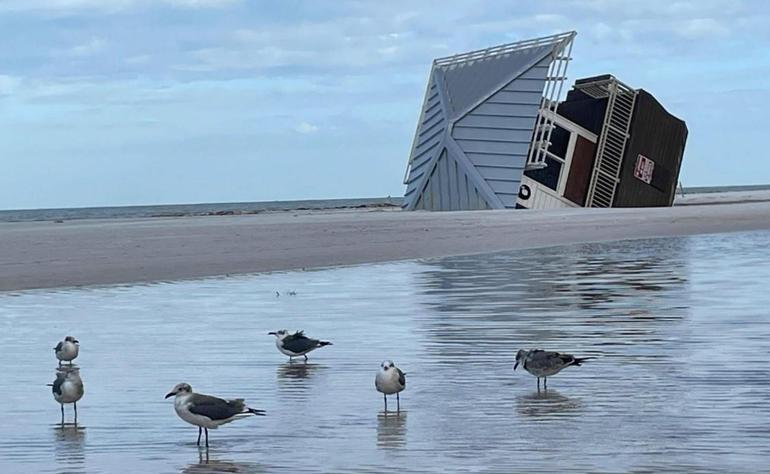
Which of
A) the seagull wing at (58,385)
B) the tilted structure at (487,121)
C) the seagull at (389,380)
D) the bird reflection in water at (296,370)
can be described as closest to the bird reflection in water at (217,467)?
the seagull at (389,380)

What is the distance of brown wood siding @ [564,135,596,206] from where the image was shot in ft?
146

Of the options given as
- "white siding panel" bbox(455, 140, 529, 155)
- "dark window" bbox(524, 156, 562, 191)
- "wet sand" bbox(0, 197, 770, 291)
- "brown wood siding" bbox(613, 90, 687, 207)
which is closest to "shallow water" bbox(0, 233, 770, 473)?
"wet sand" bbox(0, 197, 770, 291)

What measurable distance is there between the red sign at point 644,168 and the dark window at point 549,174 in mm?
2979

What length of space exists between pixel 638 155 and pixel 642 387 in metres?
37.7

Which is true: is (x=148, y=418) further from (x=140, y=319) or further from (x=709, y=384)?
(x=140, y=319)

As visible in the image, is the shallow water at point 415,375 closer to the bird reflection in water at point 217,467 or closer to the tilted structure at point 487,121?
the bird reflection in water at point 217,467

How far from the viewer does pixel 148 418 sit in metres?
8.30

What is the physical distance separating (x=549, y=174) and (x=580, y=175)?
105 cm

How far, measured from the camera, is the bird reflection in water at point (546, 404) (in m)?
8.10

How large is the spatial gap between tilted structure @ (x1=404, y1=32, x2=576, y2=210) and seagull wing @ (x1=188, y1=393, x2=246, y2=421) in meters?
36.5

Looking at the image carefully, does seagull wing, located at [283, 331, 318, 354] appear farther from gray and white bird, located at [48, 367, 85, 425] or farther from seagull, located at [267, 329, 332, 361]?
gray and white bird, located at [48, 367, 85, 425]

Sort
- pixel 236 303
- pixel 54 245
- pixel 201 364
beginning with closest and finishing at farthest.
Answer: pixel 201 364, pixel 236 303, pixel 54 245

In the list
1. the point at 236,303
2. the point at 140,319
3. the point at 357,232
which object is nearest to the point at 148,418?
the point at 140,319

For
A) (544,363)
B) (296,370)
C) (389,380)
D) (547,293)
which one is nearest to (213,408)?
(389,380)
